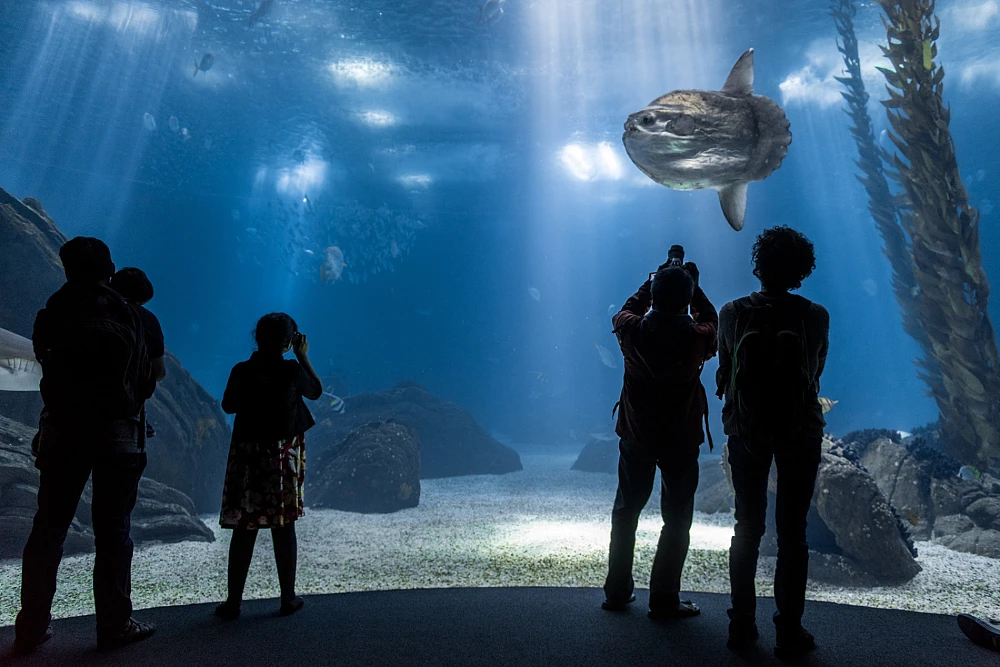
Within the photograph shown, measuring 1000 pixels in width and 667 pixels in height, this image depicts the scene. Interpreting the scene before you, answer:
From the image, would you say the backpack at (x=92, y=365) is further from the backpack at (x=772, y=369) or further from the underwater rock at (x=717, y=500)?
the underwater rock at (x=717, y=500)

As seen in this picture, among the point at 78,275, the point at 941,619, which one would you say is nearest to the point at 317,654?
the point at 78,275

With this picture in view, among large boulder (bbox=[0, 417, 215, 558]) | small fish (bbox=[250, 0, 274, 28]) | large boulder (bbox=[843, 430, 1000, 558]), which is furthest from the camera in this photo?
small fish (bbox=[250, 0, 274, 28])

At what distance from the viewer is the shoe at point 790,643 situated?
2.33 m

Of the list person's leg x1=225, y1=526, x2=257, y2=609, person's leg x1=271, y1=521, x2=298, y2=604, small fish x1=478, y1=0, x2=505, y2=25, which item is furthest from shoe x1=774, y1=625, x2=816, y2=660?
small fish x1=478, y1=0, x2=505, y2=25

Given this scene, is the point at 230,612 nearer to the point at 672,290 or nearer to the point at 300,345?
the point at 300,345

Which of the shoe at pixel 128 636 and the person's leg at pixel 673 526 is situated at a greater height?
the person's leg at pixel 673 526

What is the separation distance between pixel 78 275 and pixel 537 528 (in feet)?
17.8

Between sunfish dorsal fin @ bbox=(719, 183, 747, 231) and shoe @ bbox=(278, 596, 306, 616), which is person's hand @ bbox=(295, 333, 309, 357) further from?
sunfish dorsal fin @ bbox=(719, 183, 747, 231)

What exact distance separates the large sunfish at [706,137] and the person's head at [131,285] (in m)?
2.89

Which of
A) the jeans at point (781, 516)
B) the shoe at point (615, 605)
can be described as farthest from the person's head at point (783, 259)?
the shoe at point (615, 605)

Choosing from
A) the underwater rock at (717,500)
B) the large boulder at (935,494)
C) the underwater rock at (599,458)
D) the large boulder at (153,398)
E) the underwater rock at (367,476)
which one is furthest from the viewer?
the underwater rock at (599,458)

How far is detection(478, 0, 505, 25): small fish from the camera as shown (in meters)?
14.0

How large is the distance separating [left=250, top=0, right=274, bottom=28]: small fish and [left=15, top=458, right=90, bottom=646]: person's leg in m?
16.0

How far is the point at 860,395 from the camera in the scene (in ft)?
129
